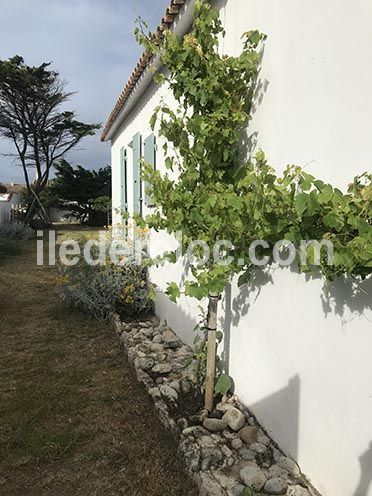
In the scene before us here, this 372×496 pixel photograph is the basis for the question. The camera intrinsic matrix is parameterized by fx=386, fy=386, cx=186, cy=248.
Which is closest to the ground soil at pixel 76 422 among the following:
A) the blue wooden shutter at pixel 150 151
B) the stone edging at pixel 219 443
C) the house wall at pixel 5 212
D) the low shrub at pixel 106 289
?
the stone edging at pixel 219 443

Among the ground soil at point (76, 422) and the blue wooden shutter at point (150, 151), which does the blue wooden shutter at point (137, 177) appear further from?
the ground soil at point (76, 422)

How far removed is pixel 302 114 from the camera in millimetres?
2324

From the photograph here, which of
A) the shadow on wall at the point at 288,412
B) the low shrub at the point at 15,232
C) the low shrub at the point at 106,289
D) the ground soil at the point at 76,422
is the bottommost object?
the ground soil at the point at 76,422

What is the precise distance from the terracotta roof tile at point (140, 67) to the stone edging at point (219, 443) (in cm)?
336

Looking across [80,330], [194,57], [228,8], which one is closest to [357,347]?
[194,57]

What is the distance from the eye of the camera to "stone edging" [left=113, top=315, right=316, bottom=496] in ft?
7.55

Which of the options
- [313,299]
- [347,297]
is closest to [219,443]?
[313,299]

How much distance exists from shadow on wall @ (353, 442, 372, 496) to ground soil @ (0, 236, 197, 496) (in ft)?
3.44

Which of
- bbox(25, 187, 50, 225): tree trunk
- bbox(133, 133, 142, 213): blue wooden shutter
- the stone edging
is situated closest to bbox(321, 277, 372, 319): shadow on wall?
the stone edging

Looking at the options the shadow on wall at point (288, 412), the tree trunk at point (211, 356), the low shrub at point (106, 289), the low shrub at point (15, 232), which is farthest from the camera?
the low shrub at point (15, 232)

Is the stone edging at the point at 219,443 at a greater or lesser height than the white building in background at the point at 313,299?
lesser

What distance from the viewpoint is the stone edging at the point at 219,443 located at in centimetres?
230

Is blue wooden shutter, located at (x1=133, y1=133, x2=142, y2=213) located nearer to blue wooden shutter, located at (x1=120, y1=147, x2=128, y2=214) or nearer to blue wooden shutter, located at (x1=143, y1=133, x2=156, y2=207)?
blue wooden shutter, located at (x1=143, y1=133, x2=156, y2=207)

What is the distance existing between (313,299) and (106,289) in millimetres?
4121
